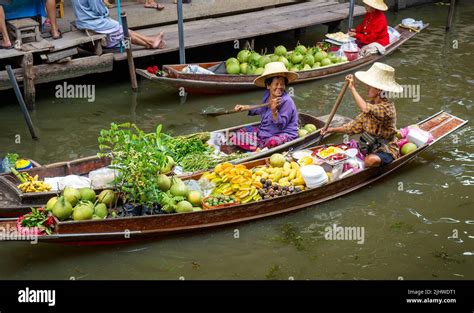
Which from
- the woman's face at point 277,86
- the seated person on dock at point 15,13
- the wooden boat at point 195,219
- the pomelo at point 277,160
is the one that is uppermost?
the seated person on dock at point 15,13

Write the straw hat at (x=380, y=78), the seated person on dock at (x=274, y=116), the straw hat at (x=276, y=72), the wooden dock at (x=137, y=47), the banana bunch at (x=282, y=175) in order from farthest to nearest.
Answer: the wooden dock at (x=137, y=47)
the seated person on dock at (x=274, y=116)
the straw hat at (x=276, y=72)
the straw hat at (x=380, y=78)
the banana bunch at (x=282, y=175)

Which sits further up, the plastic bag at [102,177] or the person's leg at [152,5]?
the person's leg at [152,5]

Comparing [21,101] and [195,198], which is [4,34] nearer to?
[21,101]

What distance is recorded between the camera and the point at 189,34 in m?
11.1

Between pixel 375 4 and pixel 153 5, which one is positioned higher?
pixel 375 4

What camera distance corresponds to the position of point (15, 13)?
9.34 m

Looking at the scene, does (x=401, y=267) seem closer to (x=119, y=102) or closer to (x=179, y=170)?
(x=179, y=170)

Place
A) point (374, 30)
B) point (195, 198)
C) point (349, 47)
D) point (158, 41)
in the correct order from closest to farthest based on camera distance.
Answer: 1. point (195, 198)
2. point (158, 41)
3. point (349, 47)
4. point (374, 30)

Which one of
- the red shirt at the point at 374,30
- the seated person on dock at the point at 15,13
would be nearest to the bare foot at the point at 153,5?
the seated person on dock at the point at 15,13

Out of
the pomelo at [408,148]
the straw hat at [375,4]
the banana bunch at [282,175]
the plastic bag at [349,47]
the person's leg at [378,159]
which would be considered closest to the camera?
the banana bunch at [282,175]

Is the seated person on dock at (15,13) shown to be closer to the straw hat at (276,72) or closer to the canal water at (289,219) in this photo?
the canal water at (289,219)

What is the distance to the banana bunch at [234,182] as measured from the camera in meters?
6.67

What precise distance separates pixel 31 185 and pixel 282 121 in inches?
114

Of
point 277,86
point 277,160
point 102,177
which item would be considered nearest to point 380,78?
point 277,86
